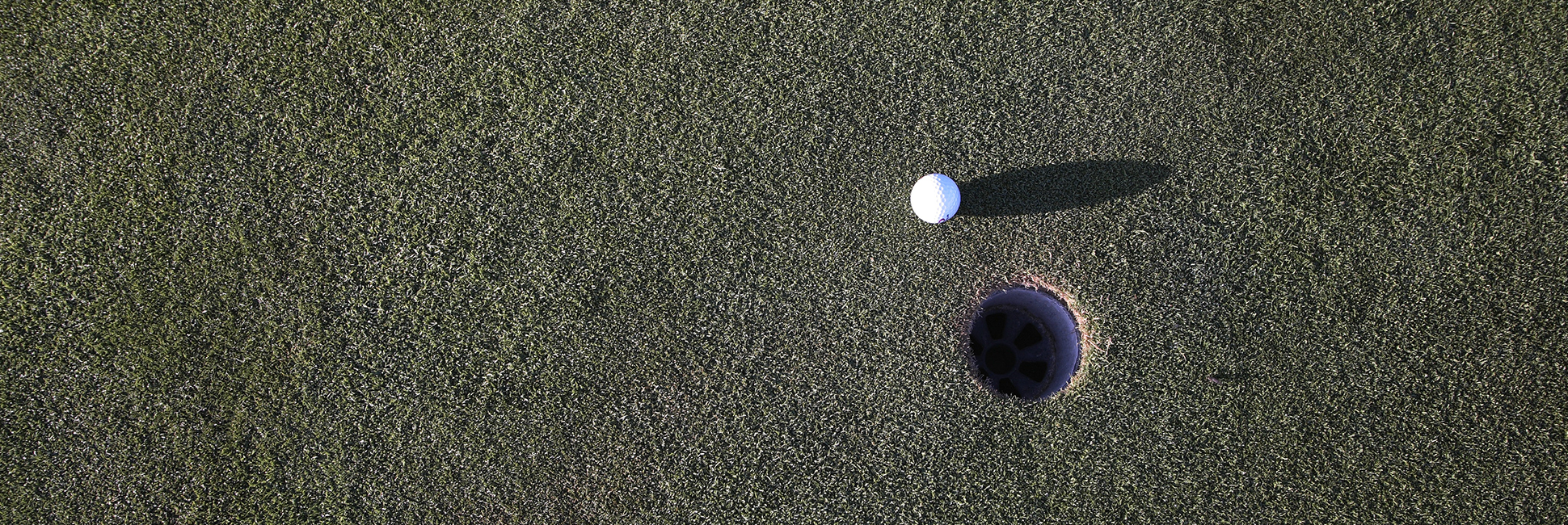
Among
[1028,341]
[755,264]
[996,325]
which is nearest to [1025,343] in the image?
[1028,341]

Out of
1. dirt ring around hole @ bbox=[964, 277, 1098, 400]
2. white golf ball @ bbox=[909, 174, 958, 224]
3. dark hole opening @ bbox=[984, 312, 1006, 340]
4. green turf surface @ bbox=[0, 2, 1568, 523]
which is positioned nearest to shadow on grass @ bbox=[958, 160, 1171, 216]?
green turf surface @ bbox=[0, 2, 1568, 523]

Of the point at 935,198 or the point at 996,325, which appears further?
the point at 996,325

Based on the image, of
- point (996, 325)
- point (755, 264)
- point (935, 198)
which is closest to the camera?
point (935, 198)

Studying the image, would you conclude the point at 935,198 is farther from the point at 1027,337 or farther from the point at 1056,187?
the point at 1027,337

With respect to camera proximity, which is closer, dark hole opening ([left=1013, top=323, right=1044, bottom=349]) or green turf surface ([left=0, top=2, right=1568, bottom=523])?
green turf surface ([left=0, top=2, right=1568, bottom=523])

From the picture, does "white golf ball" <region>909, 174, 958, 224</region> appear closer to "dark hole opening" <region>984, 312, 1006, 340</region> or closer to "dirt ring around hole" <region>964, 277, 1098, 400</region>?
"dirt ring around hole" <region>964, 277, 1098, 400</region>

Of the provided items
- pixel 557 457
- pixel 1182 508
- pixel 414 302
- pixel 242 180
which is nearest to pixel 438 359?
pixel 414 302
